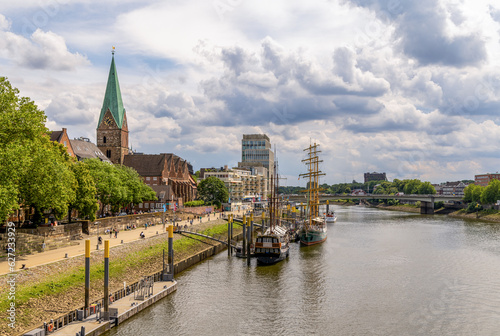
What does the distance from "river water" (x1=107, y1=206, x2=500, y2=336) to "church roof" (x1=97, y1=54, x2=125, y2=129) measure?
7916 cm

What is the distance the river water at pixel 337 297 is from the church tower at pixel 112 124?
78.7 meters

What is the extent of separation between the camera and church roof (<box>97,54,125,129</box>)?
132125 millimetres

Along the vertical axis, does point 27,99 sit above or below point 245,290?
above

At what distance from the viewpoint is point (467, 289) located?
47.8 metres

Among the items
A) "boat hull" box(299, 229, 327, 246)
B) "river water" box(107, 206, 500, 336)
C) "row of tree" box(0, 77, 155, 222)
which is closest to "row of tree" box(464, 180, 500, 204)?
"river water" box(107, 206, 500, 336)

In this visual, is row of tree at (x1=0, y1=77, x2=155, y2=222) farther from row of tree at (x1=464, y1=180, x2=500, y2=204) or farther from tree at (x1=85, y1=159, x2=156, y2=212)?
row of tree at (x1=464, y1=180, x2=500, y2=204)

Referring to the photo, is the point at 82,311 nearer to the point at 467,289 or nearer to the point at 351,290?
the point at 351,290

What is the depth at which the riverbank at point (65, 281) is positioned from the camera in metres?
32.1

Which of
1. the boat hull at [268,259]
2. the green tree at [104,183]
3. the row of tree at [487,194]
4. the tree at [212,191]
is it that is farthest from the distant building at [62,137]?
the row of tree at [487,194]

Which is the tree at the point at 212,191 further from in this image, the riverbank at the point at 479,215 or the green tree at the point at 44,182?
the green tree at the point at 44,182

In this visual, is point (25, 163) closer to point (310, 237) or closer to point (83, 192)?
point (83, 192)

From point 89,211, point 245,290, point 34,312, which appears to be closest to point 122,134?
point 89,211

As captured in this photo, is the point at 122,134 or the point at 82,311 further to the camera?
the point at 122,134

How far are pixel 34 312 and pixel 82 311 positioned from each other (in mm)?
3187
